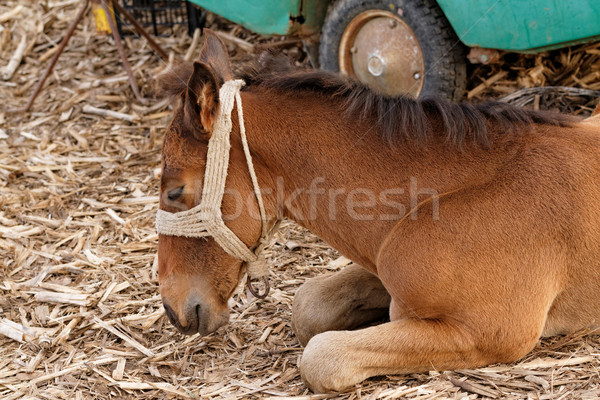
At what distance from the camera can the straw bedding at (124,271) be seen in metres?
3.11

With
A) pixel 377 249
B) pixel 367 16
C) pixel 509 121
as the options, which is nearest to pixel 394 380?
pixel 377 249

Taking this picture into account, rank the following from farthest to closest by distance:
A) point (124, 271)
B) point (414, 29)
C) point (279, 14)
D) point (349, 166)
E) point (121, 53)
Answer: point (121, 53) < point (279, 14) < point (414, 29) < point (124, 271) < point (349, 166)

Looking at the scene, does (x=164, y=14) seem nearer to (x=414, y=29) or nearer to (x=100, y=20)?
(x=100, y=20)

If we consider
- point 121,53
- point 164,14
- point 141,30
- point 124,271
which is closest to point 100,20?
point 164,14

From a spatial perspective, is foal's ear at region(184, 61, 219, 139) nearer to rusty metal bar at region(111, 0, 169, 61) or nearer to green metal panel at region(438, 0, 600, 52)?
green metal panel at region(438, 0, 600, 52)

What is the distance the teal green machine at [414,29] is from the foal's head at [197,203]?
1.98 m

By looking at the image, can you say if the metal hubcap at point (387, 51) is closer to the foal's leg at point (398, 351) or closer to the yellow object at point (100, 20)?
the foal's leg at point (398, 351)

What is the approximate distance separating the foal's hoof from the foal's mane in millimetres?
980

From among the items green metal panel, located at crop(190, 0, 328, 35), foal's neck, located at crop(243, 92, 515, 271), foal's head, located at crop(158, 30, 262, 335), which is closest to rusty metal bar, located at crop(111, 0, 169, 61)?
green metal panel, located at crop(190, 0, 328, 35)

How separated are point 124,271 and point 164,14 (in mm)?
4995

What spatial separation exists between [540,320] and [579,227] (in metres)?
0.45

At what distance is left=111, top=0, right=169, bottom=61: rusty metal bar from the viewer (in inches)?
278

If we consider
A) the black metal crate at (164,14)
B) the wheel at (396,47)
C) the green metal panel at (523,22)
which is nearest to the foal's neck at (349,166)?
the green metal panel at (523,22)

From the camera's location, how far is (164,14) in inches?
333
